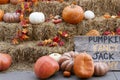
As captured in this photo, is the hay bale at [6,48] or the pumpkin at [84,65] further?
the hay bale at [6,48]

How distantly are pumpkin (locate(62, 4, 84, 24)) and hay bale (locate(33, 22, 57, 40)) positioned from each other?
1.30ft

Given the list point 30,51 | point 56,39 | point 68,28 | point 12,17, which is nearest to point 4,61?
point 30,51

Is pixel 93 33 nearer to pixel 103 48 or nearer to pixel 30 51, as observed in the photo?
pixel 103 48

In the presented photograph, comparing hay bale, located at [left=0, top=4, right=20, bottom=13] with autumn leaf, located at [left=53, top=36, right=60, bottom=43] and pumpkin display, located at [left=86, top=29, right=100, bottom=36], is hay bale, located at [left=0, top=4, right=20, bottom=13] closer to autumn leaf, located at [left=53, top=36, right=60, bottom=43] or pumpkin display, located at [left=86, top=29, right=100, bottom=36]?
autumn leaf, located at [left=53, top=36, right=60, bottom=43]

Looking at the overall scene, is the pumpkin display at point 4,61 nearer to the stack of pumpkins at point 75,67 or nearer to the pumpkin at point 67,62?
the stack of pumpkins at point 75,67

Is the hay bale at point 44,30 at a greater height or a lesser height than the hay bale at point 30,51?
greater

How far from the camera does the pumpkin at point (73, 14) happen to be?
22.3 ft

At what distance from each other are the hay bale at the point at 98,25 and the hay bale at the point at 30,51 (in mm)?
834

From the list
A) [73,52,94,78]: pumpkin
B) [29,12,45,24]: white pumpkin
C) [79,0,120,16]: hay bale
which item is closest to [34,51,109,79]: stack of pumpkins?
[73,52,94,78]: pumpkin

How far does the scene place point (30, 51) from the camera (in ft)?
20.6

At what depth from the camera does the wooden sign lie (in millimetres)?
5637

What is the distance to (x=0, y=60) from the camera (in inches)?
224

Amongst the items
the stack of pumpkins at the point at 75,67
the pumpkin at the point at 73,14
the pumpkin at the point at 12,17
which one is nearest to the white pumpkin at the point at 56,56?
the stack of pumpkins at the point at 75,67

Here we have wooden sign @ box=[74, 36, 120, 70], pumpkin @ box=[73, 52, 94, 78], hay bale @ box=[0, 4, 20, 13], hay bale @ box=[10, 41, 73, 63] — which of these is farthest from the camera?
hay bale @ box=[0, 4, 20, 13]
